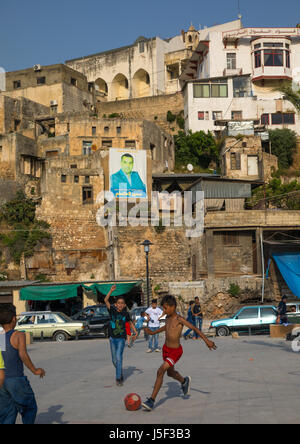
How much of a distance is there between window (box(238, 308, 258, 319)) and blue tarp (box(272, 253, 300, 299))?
7342 millimetres

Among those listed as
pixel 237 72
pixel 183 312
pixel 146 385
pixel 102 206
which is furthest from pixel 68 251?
pixel 146 385

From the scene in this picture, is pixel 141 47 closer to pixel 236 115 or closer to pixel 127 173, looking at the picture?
pixel 236 115

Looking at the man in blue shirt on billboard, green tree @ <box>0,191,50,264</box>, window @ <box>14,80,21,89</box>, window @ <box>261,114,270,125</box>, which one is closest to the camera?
green tree @ <box>0,191,50,264</box>

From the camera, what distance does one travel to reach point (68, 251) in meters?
39.8

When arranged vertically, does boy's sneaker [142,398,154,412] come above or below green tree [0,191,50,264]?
below

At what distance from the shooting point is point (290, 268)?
29.4 m

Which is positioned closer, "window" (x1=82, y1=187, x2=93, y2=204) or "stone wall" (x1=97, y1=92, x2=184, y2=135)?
"window" (x1=82, y1=187, x2=93, y2=204)

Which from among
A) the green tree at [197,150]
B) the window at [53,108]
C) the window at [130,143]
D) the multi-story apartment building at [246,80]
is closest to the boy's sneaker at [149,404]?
the window at [130,143]

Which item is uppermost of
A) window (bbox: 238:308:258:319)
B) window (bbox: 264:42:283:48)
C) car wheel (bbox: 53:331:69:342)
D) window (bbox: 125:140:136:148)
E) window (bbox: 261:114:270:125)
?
window (bbox: 264:42:283:48)

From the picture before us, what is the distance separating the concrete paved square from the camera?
7.09m

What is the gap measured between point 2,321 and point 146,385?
4.00m

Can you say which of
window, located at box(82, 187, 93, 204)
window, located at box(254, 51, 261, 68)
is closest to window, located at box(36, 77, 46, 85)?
window, located at box(82, 187, 93, 204)

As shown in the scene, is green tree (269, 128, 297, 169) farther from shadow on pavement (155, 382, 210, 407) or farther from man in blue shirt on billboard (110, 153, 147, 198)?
shadow on pavement (155, 382, 210, 407)

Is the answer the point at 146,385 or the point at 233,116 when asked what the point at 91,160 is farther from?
the point at 146,385
